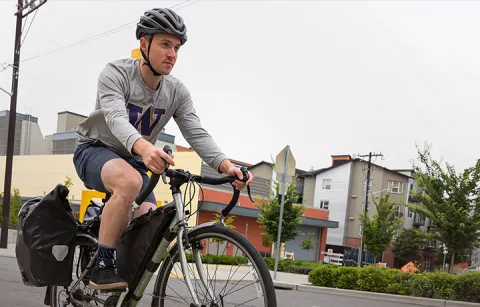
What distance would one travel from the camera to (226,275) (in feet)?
9.07

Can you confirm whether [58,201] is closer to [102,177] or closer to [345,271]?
[102,177]

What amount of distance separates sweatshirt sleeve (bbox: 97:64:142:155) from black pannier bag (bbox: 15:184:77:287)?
2.25 ft

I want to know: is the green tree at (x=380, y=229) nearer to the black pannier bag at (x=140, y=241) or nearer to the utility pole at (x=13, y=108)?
the utility pole at (x=13, y=108)

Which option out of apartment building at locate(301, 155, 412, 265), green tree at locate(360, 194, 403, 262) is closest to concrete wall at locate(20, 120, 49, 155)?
apartment building at locate(301, 155, 412, 265)

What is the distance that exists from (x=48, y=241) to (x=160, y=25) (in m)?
1.45

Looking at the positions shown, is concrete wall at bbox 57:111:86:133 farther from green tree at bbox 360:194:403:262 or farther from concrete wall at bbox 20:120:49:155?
green tree at bbox 360:194:403:262

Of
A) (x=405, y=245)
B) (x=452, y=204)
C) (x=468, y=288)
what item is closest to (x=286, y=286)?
(x=468, y=288)

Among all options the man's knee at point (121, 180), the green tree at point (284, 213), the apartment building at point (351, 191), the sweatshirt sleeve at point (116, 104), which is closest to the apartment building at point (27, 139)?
the apartment building at point (351, 191)

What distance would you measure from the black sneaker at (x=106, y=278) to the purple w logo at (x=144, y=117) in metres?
0.79

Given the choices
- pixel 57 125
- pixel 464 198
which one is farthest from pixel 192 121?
pixel 57 125

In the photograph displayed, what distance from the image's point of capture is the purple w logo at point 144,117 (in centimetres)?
317

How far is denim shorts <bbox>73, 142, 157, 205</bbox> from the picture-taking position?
3.09 metres

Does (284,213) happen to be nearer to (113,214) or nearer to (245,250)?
(113,214)

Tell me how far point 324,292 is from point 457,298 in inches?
106
